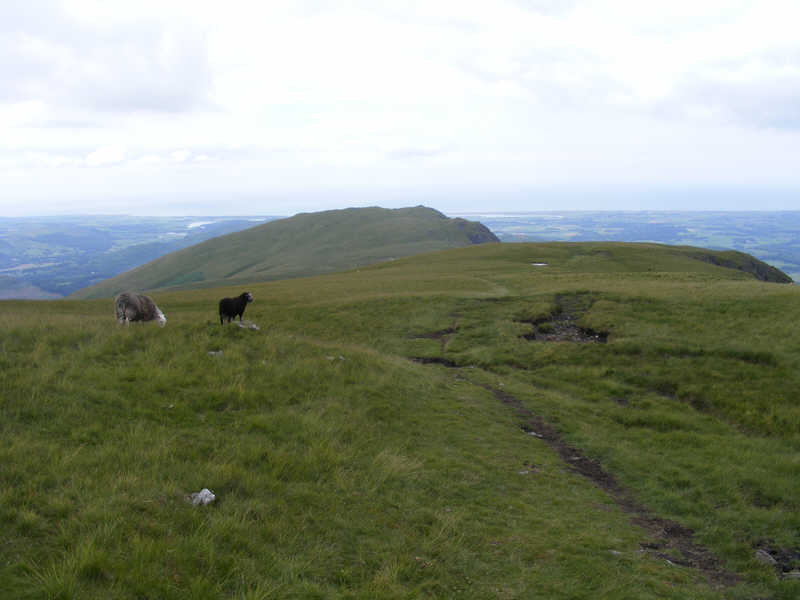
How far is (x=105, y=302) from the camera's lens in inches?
2012

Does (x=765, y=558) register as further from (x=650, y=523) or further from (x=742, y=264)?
(x=742, y=264)

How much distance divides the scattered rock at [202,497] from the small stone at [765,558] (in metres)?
10.7

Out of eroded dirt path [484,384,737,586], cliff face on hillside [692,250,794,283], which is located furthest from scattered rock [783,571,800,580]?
cliff face on hillside [692,250,794,283]

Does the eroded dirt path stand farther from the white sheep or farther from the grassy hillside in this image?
the white sheep

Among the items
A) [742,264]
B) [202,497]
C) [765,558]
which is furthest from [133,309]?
[742,264]

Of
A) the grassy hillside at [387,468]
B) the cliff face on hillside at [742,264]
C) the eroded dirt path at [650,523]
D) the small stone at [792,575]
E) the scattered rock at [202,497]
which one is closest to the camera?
the grassy hillside at [387,468]

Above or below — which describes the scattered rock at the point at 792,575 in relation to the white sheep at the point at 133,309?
below

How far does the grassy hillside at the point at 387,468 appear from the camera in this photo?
250 inches

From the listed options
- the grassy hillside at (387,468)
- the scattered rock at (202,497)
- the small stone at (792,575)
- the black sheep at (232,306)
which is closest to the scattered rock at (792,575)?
the small stone at (792,575)

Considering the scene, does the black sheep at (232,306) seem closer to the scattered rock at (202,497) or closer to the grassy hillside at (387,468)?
the grassy hillside at (387,468)

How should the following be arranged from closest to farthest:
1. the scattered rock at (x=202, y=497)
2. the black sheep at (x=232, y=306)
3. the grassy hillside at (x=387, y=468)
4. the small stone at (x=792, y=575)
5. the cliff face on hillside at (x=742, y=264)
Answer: the grassy hillside at (x=387, y=468) < the scattered rock at (x=202, y=497) < the small stone at (x=792, y=575) < the black sheep at (x=232, y=306) < the cliff face on hillside at (x=742, y=264)

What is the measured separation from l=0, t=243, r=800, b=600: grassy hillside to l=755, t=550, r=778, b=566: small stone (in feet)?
0.19

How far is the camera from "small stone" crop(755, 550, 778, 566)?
904 cm

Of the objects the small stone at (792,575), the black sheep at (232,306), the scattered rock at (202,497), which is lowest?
the small stone at (792,575)
